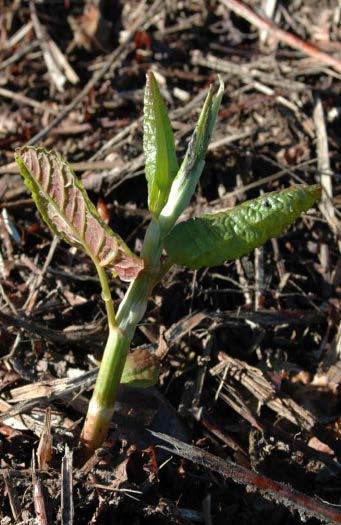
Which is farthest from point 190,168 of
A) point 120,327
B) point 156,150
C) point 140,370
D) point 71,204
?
point 140,370

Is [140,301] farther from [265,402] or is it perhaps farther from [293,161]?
[293,161]

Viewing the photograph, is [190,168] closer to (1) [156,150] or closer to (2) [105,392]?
(1) [156,150]

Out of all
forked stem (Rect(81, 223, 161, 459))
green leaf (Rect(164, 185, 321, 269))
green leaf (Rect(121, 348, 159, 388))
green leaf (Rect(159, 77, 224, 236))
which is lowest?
green leaf (Rect(121, 348, 159, 388))

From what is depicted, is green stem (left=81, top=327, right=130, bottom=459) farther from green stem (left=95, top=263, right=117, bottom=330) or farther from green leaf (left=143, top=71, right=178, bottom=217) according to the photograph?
green leaf (left=143, top=71, right=178, bottom=217)

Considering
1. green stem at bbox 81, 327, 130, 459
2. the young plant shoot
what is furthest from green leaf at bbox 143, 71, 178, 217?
green stem at bbox 81, 327, 130, 459

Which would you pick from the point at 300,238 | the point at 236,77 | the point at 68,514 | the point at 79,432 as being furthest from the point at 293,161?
the point at 68,514

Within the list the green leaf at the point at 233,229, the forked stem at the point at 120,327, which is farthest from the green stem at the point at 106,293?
the green leaf at the point at 233,229
